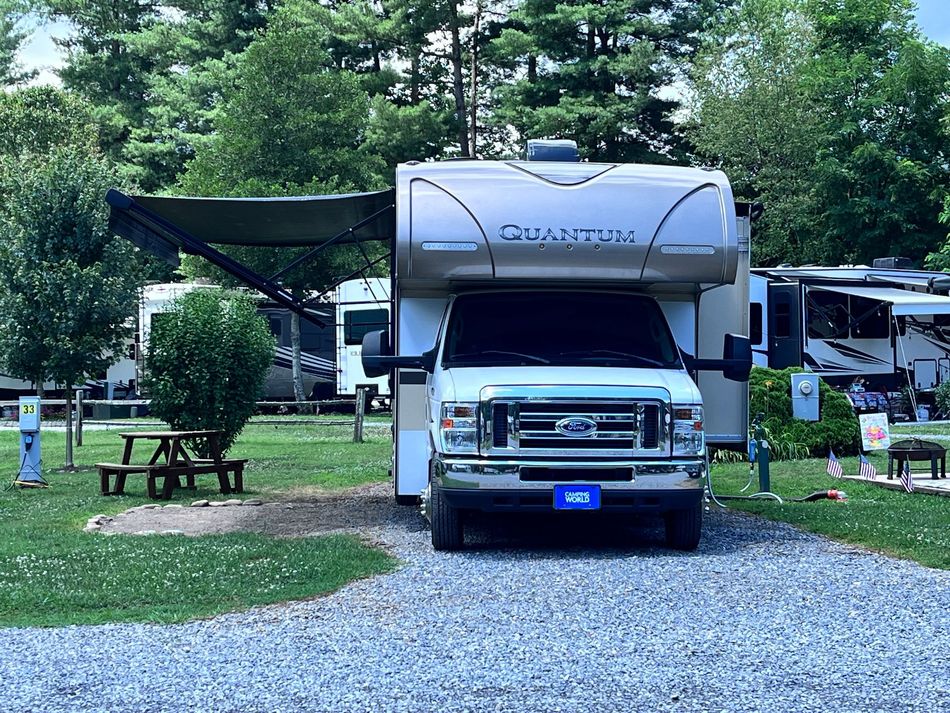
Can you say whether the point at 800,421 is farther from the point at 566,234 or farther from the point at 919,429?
the point at 566,234

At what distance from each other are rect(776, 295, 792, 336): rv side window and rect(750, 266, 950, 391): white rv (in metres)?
0.02

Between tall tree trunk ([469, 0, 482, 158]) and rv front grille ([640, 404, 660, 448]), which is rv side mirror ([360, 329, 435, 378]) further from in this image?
tall tree trunk ([469, 0, 482, 158])

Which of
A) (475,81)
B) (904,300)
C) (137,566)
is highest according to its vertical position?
(475,81)

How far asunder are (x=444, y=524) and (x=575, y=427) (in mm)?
1229

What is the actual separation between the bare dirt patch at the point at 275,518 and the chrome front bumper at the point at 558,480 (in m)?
2.09

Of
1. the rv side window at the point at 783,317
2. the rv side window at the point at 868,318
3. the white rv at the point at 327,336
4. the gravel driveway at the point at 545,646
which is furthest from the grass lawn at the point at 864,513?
the white rv at the point at 327,336

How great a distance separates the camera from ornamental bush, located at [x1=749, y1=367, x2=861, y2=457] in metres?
18.0

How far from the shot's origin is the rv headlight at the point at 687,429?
9367mm

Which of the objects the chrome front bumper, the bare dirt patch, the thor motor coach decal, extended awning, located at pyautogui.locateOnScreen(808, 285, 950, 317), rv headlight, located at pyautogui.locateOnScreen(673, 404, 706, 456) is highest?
extended awning, located at pyautogui.locateOnScreen(808, 285, 950, 317)

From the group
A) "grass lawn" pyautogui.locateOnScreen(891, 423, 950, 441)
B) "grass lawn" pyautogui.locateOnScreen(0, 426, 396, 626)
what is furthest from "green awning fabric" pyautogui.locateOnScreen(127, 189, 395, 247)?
"grass lawn" pyautogui.locateOnScreen(891, 423, 950, 441)

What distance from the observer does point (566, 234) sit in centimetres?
995

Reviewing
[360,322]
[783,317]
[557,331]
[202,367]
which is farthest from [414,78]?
[557,331]

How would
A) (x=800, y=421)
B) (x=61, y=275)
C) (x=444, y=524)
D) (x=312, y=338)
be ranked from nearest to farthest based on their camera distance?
(x=444, y=524) < (x=61, y=275) < (x=800, y=421) < (x=312, y=338)

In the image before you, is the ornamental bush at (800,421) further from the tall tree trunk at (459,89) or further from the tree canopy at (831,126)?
the tall tree trunk at (459,89)
